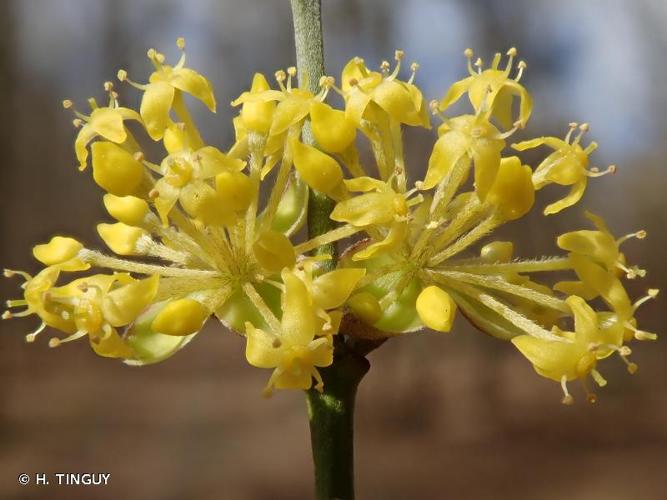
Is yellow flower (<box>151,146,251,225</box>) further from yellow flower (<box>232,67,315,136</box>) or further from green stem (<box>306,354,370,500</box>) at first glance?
green stem (<box>306,354,370,500</box>)

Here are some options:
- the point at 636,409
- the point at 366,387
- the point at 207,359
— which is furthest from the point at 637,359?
the point at 207,359

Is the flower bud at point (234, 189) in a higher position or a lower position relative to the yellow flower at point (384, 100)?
lower

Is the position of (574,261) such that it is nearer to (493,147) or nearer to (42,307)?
(493,147)

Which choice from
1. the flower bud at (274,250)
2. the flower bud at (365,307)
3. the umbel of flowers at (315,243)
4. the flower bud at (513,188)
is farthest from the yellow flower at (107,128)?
the flower bud at (513,188)

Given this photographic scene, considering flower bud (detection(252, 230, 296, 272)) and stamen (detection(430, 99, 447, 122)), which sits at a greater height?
stamen (detection(430, 99, 447, 122))

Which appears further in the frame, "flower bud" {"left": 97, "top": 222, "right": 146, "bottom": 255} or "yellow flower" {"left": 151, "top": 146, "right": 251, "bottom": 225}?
"flower bud" {"left": 97, "top": 222, "right": 146, "bottom": 255}

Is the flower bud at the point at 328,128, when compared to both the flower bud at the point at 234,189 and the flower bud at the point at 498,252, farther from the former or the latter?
the flower bud at the point at 498,252

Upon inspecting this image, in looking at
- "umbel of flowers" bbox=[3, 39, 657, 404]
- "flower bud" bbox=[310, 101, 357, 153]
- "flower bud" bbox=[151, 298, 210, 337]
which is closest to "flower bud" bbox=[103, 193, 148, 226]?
"umbel of flowers" bbox=[3, 39, 657, 404]
